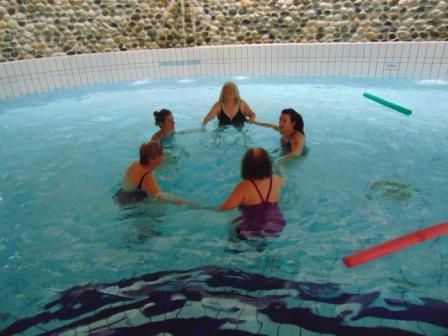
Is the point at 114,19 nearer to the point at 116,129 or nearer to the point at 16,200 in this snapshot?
the point at 116,129

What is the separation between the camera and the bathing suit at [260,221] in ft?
9.11

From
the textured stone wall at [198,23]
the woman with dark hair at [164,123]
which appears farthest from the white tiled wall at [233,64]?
the woman with dark hair at [164,123]

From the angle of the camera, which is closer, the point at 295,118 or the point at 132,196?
the point at 132,196

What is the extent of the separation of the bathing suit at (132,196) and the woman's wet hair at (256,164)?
35.8 inches

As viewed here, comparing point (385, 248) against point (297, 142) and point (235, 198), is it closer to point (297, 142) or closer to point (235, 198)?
point (235, 198)

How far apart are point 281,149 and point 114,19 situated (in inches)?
260

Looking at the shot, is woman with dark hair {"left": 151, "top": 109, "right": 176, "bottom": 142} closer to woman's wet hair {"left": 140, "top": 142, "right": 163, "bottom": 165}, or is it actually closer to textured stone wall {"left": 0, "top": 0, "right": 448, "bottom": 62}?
woman's wet hair {"left": 140, "top": 142, "right": 163, "bottom": 165}

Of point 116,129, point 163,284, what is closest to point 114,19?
point 116,129

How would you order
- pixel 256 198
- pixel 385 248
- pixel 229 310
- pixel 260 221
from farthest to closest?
1. pixel 260 221
2. pixel 256 198
3. pixel 229 310
4. pixel 385 248

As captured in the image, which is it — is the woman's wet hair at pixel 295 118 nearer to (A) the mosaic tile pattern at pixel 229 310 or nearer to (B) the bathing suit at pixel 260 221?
(B) the bathing suit at pixel 260 221

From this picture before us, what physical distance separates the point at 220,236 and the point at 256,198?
0.54 meters

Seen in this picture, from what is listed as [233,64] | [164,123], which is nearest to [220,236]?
[164,123]

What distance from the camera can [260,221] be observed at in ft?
9.27

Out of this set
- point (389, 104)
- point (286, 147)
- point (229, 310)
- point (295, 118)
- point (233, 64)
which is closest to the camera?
point (229, 310)
